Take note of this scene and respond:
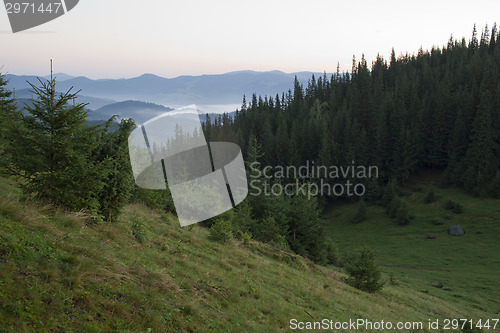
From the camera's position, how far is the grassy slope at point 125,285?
595cm

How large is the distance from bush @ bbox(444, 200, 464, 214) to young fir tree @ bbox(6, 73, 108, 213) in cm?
7982

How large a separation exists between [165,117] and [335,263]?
→ 32.5 metres

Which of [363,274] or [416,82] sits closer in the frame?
[363,274]

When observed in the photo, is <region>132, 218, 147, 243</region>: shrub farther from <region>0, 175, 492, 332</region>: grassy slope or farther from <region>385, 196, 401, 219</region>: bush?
<region>385, 196, 401, 219</region>: bush

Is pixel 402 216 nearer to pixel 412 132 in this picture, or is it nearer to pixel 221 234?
pixel 412 132

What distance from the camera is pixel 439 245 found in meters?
59.0

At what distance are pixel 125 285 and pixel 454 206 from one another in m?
81.1

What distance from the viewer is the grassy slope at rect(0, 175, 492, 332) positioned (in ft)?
19.5

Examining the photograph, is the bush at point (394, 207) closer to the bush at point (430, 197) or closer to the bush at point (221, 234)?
the bush at point (430, 197)

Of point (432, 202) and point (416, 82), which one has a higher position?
point (416, 82)

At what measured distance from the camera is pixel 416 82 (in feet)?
392

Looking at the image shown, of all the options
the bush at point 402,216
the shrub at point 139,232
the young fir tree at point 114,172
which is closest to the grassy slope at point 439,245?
the bush at point 402,216

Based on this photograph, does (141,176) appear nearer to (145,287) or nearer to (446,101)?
(145,287)

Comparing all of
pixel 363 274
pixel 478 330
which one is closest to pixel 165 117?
pixel 363 274
